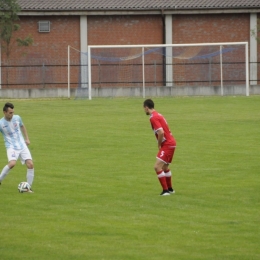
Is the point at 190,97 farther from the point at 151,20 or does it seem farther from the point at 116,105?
the point at 151,20

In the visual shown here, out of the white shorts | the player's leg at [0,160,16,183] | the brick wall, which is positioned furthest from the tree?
the white shorts

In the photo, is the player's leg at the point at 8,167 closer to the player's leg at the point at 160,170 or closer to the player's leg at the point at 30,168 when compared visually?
the player's leg at the point at 30,168

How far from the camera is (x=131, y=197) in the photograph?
13508 millimetres

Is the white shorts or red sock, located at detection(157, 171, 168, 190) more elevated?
the white shorts

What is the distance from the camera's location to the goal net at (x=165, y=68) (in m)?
43.8

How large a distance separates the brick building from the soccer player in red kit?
35.1m

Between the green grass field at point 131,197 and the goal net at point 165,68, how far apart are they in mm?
15535

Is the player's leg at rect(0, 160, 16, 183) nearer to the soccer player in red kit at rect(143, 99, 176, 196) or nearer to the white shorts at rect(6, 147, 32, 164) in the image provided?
the white shorts at rect(6, 147, 32, 164)

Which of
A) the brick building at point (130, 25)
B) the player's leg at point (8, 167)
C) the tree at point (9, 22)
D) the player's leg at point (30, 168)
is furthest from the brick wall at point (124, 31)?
the player's leg at point (30, 168)

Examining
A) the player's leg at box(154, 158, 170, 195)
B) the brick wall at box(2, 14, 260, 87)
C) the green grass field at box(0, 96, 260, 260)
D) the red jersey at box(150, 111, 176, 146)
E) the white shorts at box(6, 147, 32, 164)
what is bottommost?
the green grass field at box(0, 96, 260, 260)

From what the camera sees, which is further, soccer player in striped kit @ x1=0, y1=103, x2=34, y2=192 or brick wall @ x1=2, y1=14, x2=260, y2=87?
brick wall @ x1=2, y1=14, x2=260, y2=87

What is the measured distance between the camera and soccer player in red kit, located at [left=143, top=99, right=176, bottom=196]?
13.1 m

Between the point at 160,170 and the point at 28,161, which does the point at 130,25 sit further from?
the point at 160,170

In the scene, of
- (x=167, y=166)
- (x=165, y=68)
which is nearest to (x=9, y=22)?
(x=165, y=68)
